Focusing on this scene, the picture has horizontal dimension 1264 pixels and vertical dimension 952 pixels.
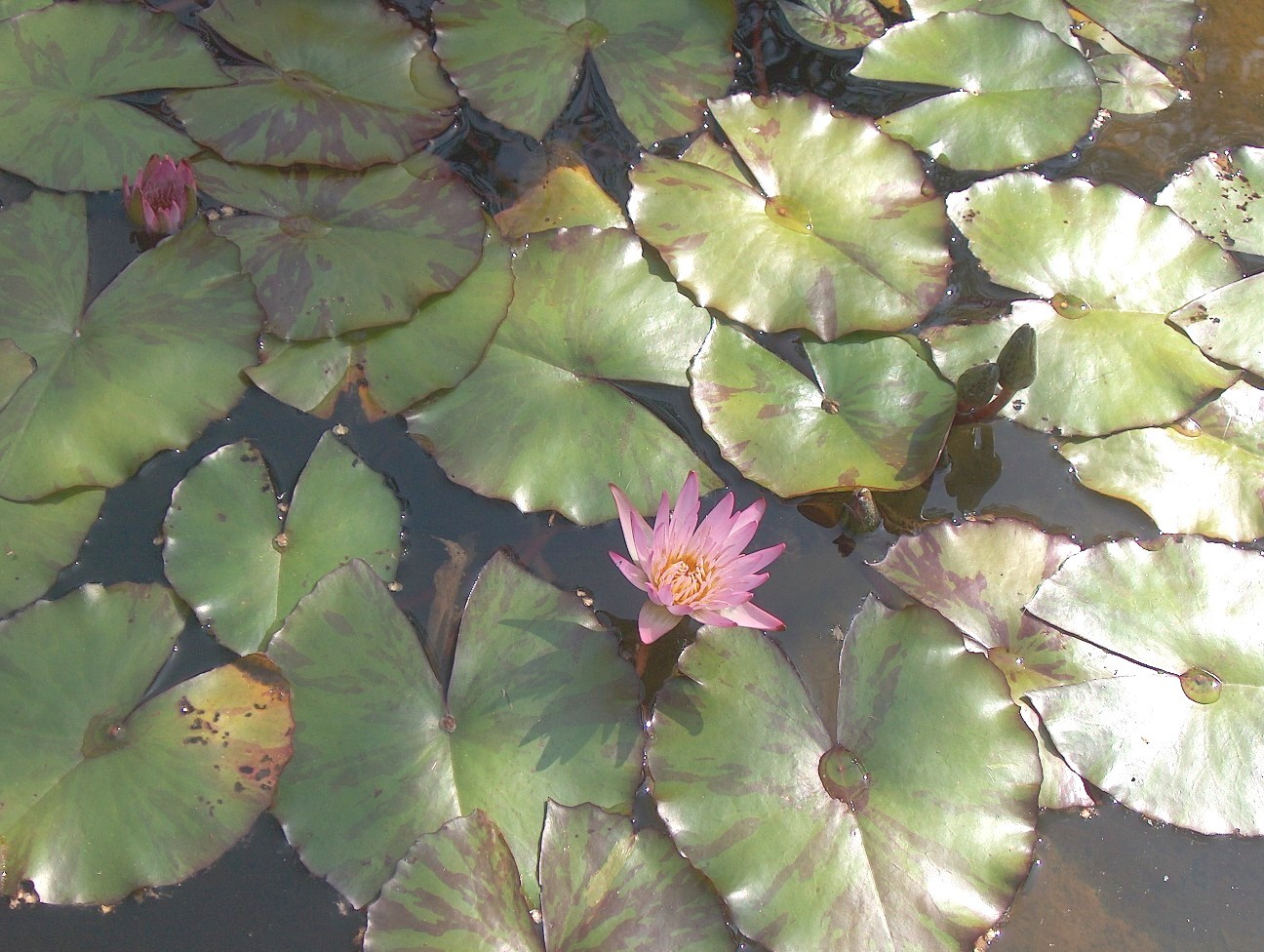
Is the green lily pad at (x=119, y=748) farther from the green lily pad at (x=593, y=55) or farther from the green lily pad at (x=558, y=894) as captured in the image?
the green lily pad at (x=593, y=55)

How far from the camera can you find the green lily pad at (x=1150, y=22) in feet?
10.0

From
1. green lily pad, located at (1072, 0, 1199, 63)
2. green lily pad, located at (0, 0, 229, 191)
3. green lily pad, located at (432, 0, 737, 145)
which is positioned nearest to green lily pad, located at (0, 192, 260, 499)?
green lily pad, located at (0, 0, 229, 191)

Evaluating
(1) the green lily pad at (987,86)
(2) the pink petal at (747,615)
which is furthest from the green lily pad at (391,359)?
(1) the green lily pad at (987,86)

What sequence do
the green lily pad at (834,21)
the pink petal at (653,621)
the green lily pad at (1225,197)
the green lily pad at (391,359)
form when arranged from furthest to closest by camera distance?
the green lily pad at (834,21), the green lily pad at (1225,197), the green lily pad at (391,359), the pink petal at (653,621)

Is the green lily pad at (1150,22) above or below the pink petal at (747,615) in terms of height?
above

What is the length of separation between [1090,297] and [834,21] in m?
1.23

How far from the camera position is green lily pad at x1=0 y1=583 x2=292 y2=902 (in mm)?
1729

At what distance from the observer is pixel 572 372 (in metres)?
2.30

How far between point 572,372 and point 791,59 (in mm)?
1395

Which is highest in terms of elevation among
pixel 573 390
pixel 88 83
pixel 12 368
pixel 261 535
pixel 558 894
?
pixel 88 83

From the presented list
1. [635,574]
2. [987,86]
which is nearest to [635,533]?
[635,574]

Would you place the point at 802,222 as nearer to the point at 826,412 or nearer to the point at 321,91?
the point at 826,412

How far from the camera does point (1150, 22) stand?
309cm

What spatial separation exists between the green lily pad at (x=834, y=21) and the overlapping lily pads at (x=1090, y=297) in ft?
2.29
